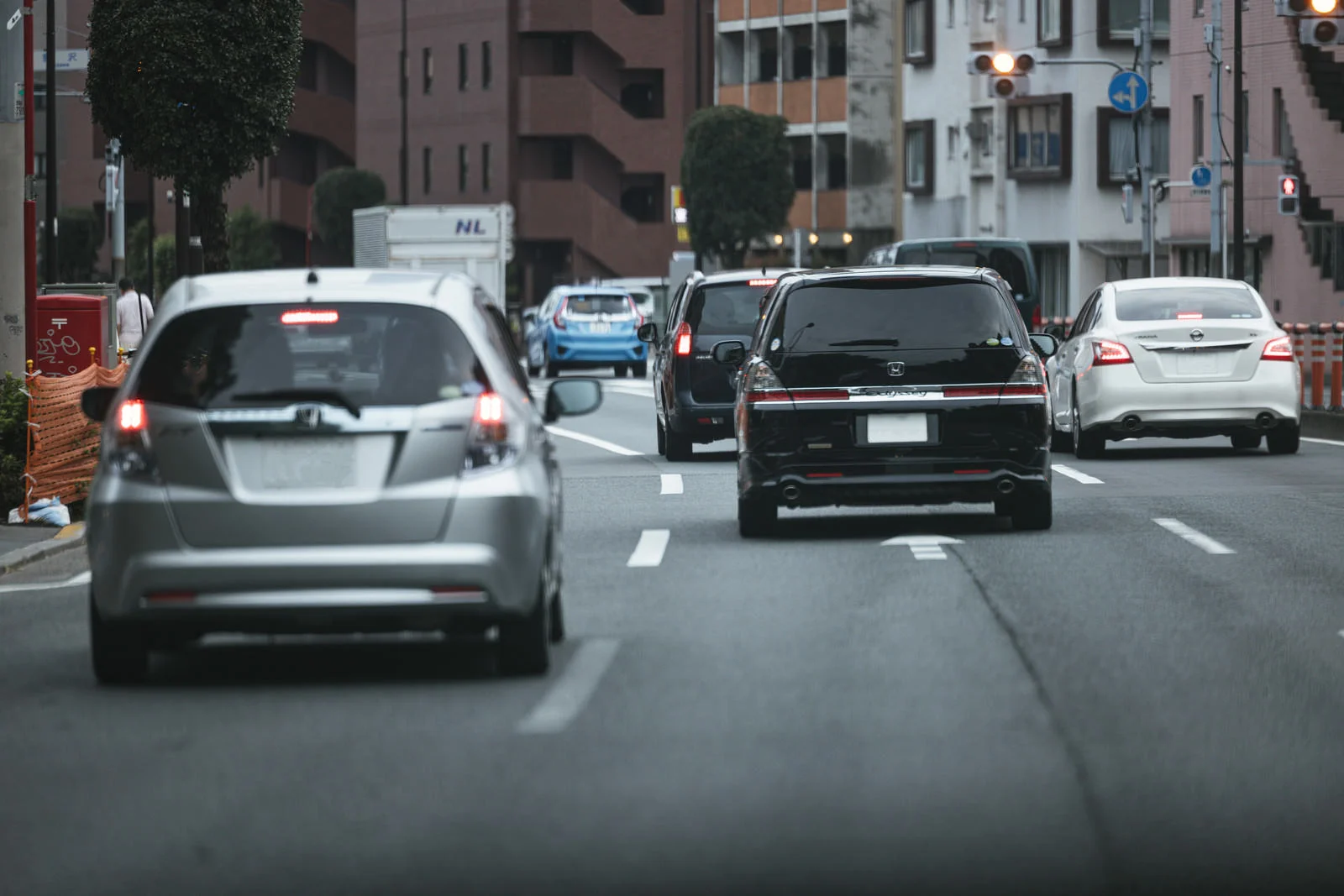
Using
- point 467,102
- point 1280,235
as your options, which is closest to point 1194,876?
point 1280,235

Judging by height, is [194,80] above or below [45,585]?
above

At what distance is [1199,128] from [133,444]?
53271 mm

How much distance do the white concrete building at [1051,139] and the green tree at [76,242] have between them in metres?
33.8

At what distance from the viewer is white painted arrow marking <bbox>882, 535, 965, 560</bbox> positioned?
14.7m

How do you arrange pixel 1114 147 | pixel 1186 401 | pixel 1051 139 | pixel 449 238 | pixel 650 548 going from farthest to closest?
pixel 1051 139 < pixel 1114 147 < pixel 449 238 < pixel 1186 401 < pixel 650 548

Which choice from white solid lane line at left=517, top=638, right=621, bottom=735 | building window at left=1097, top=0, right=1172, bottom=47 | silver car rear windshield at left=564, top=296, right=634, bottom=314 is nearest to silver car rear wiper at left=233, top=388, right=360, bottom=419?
white solid lane line at left=517, top=638, right=621, bottom=735

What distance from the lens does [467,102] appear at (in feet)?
301

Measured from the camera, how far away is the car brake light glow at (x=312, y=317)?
32.3 feet

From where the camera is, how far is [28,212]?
21469 millimetres

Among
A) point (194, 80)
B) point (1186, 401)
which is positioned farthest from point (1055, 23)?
point (1186, 401)

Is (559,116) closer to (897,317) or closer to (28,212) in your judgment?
(28,212)

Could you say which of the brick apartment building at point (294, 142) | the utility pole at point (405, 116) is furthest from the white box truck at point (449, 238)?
the brick apartment building at point (294, 142)

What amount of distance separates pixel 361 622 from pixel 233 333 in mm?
1190

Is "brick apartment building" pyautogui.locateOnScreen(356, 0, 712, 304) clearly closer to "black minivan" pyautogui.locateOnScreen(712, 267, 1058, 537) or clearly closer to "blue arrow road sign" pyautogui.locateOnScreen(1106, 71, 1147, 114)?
"blue arrow road sign" pyautogui.locateOnScreen(1106, 71, 1147, 114)
